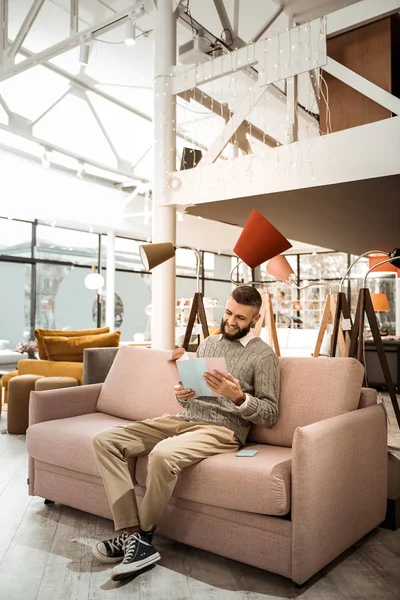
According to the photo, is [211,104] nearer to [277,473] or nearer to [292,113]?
[292,113]

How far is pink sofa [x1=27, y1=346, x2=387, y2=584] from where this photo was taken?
2076mm

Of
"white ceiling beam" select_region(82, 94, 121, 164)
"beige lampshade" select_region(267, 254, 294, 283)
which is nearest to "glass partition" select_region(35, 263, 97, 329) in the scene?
"white ceiling beam" select_region(82, 94, 121, 164)

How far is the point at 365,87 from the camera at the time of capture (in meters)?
3.95

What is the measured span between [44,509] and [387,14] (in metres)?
3.99

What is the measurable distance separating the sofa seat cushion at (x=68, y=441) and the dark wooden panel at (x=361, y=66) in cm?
299

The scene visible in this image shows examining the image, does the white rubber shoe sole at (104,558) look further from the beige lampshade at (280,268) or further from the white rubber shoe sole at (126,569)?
the beige lampshade at (280,268)

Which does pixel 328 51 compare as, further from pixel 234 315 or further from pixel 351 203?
pixel 234 315

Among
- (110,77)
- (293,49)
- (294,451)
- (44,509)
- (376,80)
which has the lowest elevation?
(44,509)

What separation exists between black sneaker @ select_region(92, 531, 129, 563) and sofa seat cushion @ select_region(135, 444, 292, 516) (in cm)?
31

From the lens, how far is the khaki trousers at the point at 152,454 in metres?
2.27

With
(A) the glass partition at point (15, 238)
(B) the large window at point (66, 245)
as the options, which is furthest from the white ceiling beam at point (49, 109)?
(B) the large window at point (66, 245)

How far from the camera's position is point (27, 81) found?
8117 millimetres

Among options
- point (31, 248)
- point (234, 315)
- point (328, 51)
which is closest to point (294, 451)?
point (234, 315)

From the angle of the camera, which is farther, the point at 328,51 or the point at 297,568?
the point at 328,51
